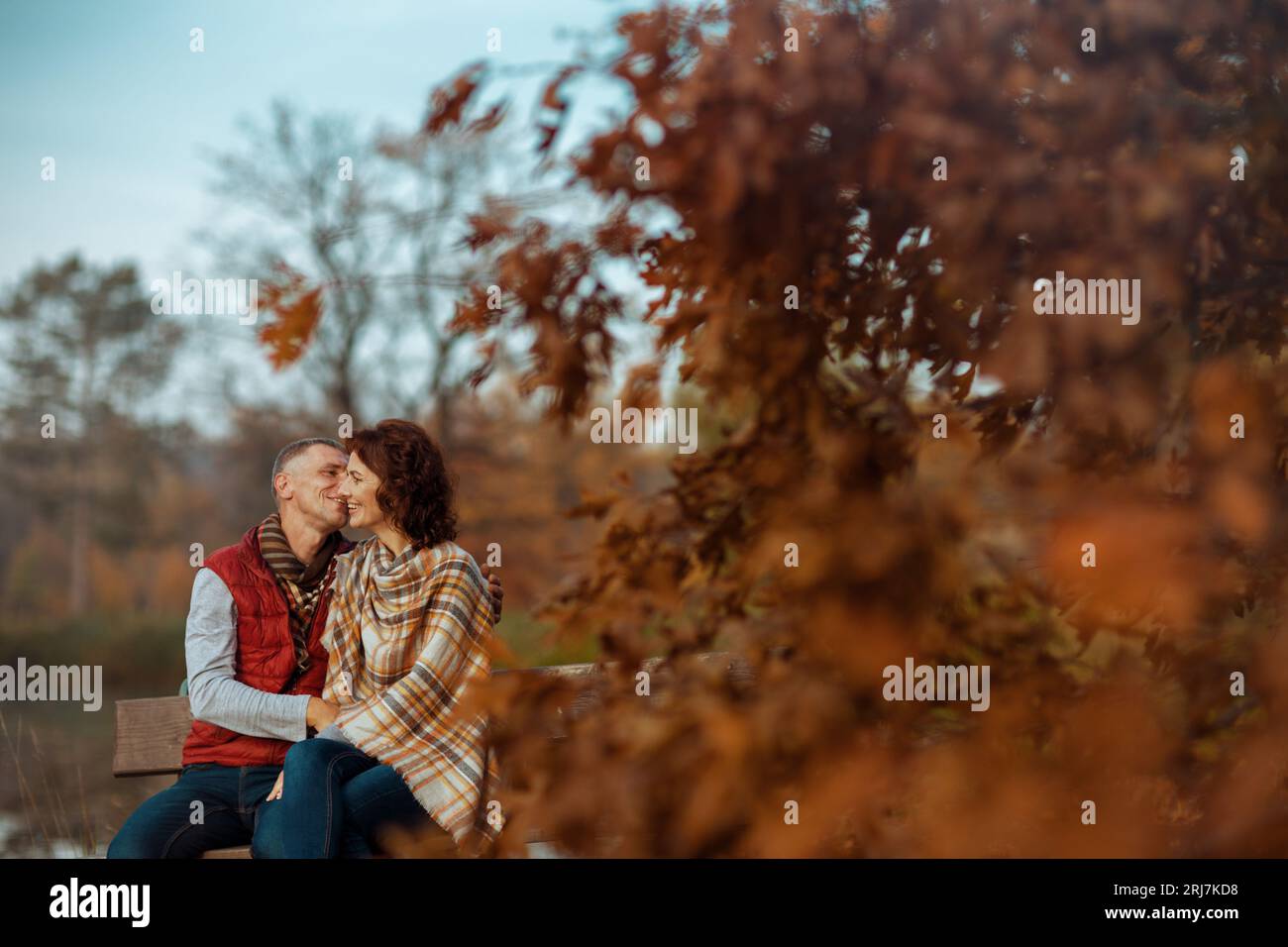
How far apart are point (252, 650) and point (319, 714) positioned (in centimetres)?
26

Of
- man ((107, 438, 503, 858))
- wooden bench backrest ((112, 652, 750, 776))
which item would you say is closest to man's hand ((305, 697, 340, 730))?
man ((107, 438, 503, 858))

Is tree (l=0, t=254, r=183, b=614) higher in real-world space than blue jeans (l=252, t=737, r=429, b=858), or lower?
higher

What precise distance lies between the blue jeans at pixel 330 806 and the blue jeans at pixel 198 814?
0.12 meters

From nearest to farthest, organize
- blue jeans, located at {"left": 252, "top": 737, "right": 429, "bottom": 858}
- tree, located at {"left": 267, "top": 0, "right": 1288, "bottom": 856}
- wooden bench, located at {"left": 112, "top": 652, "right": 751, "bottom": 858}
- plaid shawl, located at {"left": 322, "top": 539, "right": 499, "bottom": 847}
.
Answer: tree, located at {"left": 267, "top": 0, "right": 1288, "bottom": 856} → blue jeans, located at {"left": 252, "top": 737, "right": 429, "bottom": 858} → plaid shawl, located at {"left": 322, "top": 539, "right": 499, "bottom": 847} → wooden bench, located at {"left": 112, "top": 652, "right": 751, "bottom": 858}

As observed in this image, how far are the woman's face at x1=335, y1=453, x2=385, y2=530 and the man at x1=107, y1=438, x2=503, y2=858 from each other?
9 cm

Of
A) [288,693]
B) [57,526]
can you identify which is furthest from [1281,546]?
[57,526]

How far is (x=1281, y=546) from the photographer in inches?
57.4

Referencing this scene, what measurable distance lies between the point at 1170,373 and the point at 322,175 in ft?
45.5

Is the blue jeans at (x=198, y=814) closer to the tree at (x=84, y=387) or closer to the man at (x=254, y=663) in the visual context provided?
the man at (x=254, y=663)

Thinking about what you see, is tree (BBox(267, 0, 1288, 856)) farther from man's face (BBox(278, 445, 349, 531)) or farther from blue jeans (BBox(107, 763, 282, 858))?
blue jeans (BBox(107, 763, 282, 858))

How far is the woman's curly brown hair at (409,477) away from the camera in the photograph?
2842mm

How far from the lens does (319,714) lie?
278cm

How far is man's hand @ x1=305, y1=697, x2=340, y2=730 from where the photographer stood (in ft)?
9.09
